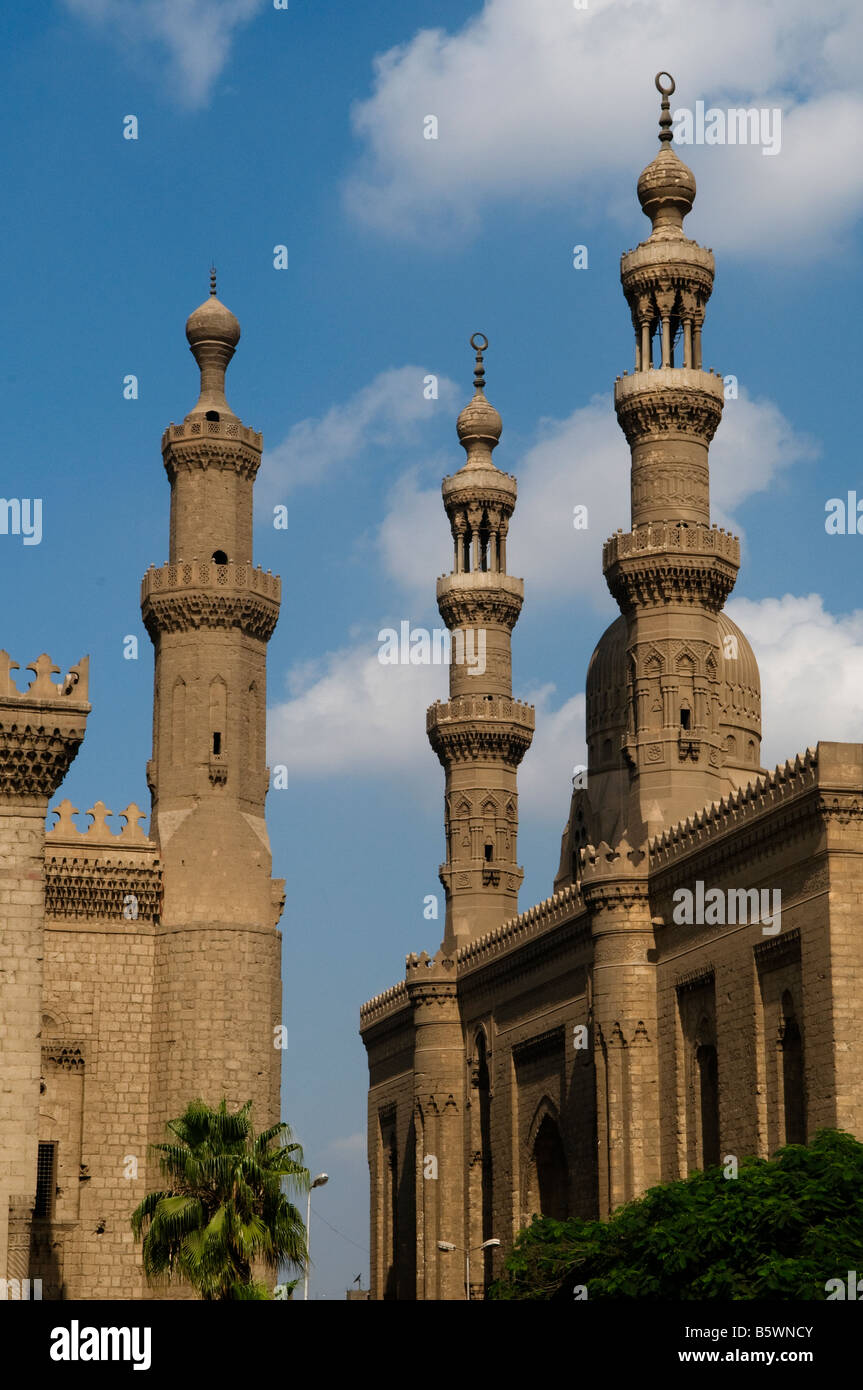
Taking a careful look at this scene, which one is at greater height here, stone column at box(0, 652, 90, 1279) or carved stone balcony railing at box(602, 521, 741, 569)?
carved stone balcony railing at box(602, 521, 741, 569)

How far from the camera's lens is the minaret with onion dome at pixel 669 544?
4506 cm

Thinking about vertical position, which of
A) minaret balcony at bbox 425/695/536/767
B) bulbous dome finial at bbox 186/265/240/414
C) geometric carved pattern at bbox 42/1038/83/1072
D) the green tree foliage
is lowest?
the green tree foliage

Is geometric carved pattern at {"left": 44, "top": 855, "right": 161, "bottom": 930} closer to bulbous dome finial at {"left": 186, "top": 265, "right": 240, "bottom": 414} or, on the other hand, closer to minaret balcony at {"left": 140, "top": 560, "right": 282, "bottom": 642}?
minaret balcony at {"left": 140, "top": 560, "right": 282, "bottom": 642}

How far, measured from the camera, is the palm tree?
2841 centimetres

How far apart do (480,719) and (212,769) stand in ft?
37.3

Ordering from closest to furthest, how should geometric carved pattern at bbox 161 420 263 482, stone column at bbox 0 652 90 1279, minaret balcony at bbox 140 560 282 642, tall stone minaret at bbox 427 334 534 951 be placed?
stone column at bbox 0 652 90 1279 → minaret balcony at bbox 140 560 282 642 → geometric carved pattern at bbox 161 420 263 482 → tall stone minaret at bbox 427 334 534 951

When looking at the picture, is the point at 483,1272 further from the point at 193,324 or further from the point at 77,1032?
the point at 193,324

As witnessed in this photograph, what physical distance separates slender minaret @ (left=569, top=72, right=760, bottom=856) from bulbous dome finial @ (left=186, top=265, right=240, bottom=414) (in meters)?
9.16

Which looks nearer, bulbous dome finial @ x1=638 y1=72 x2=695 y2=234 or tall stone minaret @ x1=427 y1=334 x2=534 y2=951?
bulbous dome finial @ x1=638 y1=72 x2=695 y2=234

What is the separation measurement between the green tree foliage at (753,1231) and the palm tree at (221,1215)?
5035mm

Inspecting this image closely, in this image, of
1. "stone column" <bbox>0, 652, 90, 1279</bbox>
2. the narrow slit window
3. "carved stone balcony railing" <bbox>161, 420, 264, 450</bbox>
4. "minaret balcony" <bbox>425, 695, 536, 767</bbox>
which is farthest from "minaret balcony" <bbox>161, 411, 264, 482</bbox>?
"stone column" <bbox>0, 652, 90, 1279</bbox>

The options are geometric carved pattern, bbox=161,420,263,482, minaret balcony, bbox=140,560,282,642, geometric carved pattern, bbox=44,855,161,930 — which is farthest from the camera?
geometric carved pattern, bbox=161,420,263,482

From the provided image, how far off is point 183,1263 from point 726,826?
43.4ft
